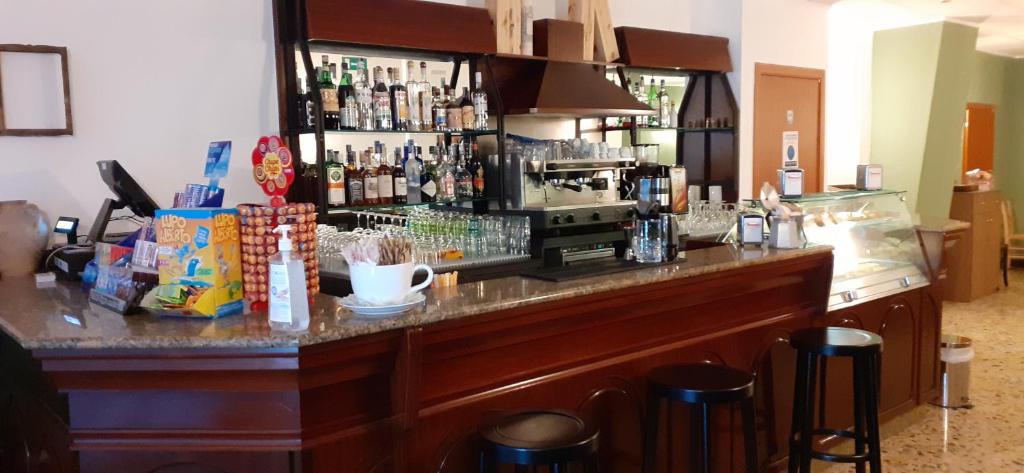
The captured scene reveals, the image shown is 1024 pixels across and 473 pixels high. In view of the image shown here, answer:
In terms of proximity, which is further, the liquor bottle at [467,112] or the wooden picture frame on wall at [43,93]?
the liquor bottle at [467,112]

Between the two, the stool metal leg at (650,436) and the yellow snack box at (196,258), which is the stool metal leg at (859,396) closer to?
the stool metal leg at (650,436)

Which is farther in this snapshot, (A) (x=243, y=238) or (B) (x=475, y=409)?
(B) (x=475, y=409)

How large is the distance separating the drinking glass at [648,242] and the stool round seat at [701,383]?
0.52 m

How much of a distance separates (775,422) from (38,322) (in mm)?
2851

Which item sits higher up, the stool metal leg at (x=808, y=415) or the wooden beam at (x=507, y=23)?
the wooden beam at (x=507, y=23)

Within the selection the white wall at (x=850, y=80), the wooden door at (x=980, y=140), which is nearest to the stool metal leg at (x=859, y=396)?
the white wall at (x=850, y=80)

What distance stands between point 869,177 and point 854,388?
167 cm

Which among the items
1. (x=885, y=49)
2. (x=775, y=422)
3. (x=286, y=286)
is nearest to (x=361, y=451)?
(x=286, y=286)

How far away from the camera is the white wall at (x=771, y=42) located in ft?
19.0

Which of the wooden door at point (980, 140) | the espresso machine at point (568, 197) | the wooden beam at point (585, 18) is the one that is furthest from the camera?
the wooden door at point (980, 140)

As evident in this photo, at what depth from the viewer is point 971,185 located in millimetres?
8039

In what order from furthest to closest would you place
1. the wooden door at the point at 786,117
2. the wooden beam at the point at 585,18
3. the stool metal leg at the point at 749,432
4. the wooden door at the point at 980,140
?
the wooden door at the point at 980,140 → the wooden door at the point at 786,117 → the wooden beam at the point at 585,18 → the stool metal leg at the point at 749,432

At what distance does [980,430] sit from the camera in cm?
421

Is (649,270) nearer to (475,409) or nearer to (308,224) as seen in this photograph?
(475,409)
